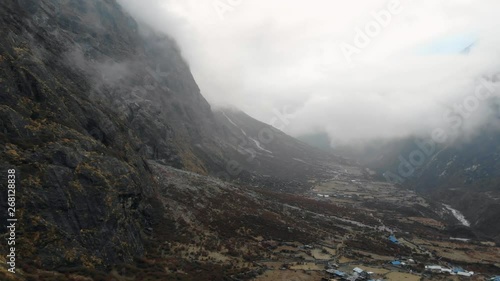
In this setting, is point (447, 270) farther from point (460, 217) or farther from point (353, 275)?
point (460, 217)

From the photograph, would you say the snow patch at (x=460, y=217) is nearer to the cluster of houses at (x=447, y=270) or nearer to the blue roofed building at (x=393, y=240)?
the blue roofed building at (x=393, y=240)

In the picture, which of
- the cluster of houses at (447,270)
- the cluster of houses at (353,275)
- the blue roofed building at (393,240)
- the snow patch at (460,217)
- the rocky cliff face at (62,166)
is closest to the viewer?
the rocky cliff face at (62,166)

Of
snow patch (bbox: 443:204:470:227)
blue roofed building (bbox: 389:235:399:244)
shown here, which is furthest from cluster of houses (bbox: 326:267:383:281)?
snow patch (bbox: 443:204:470:227)

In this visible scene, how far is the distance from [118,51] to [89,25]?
54.3 ft

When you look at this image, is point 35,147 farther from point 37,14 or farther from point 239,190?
point 37,14

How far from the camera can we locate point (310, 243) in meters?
78.9

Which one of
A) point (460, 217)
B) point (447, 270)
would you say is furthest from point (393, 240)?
point (460, 217)

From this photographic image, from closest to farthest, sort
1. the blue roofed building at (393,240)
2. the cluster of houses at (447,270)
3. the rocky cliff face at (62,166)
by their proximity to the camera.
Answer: the rocky cliff face at (62,166) → the cluster of houses at (447,270) → the blue roofed building at (393,240)

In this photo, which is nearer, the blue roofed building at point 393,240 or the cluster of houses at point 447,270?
the cluster of houses at point 447,270

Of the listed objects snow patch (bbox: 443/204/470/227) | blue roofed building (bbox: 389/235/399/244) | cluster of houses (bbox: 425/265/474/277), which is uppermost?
snow patch (bbox: 443/204/470/227)

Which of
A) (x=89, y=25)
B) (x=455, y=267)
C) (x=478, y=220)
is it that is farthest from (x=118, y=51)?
(x=478, y=220)

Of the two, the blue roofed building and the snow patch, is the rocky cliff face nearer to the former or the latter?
the blue roofed building

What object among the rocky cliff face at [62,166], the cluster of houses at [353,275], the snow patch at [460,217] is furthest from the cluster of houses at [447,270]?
the snow patch at [460,217]

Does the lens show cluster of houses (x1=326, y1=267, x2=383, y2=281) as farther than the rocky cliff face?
Yes
